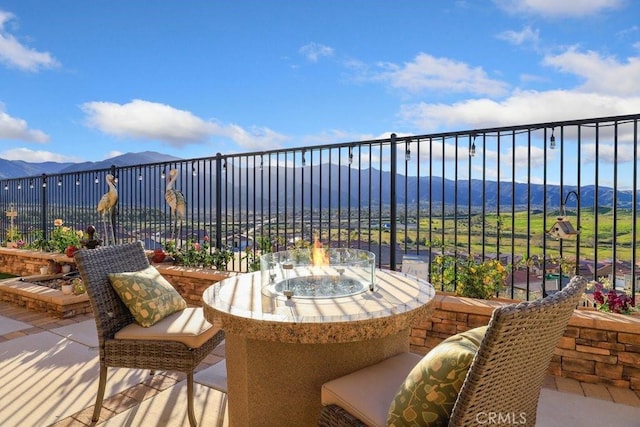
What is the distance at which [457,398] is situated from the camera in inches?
40.5

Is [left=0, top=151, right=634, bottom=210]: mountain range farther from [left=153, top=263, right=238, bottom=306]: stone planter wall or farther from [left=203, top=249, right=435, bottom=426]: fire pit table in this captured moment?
[left=203, top=249, right=435, bottom=426]: fire pit table

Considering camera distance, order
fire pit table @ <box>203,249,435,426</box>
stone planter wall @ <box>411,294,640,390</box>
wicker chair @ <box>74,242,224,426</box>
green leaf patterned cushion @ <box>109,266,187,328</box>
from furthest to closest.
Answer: stone planter wall @ <box>411,294,640,390</box> < green leaf patterned cushion @ <box>109,266,187,328</box> < wicker chair @ <box>74,242,224,426</box> < fire pit table @ <box>203,249,435,426</box>

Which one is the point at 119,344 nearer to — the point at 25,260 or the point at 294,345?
the point at 294,345

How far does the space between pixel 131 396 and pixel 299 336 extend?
5.43 feet

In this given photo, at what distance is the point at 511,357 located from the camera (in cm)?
101

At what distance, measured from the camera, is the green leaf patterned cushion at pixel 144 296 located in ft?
7.38

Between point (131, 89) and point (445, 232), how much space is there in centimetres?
660

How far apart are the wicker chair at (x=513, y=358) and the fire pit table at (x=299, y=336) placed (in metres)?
0.36

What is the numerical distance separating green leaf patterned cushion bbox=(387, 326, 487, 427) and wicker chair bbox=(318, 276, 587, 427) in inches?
2.9

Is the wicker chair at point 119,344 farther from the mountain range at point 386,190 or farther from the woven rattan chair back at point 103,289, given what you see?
the mountain range at point 386,190

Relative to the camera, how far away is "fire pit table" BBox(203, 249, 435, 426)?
1.47 meters

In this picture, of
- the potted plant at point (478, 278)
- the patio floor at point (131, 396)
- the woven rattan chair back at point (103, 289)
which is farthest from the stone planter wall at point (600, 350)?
the woven rattan chair back at point (103, 289)

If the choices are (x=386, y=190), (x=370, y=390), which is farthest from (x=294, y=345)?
(x=386, y=190)

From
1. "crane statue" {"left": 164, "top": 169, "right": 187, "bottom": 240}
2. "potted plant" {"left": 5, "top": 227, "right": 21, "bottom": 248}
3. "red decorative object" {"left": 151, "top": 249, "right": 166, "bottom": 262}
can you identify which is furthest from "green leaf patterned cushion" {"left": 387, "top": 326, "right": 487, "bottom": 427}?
"potted plant" {"left": 5, "top": 227, "right": 21, "bottom": 248}
